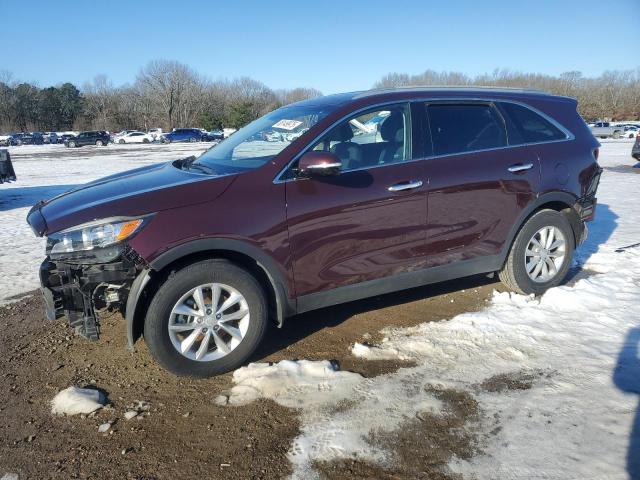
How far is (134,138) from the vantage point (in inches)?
2112

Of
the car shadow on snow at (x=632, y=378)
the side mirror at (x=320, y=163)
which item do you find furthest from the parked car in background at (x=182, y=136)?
the car shadow on snow at (x=632, y=378)

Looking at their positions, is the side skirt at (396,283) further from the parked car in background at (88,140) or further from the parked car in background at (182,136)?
the parked car in background at (182,136)

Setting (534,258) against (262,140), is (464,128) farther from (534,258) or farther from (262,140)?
(262,140)

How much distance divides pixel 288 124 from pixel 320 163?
34.1 inches

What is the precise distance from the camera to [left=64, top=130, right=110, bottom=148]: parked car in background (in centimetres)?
4881

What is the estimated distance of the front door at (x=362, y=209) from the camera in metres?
3.50

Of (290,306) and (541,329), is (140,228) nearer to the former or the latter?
(290,306)

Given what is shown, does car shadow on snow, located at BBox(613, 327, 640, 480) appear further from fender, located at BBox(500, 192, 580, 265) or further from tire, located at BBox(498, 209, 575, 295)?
fender, located at BBox(500, 192, 580, 265)

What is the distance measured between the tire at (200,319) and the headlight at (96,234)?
15.6 inches

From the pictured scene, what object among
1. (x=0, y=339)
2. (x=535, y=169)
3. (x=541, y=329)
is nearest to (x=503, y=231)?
(x=535, y=169)

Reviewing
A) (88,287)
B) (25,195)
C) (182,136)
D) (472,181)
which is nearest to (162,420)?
(88,287)

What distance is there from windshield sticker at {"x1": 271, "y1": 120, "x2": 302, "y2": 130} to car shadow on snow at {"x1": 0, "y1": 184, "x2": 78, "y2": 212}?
8.38 m

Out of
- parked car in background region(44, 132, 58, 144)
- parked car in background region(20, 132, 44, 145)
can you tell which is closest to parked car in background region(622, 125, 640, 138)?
parked car in background region(44, 132, 58, 144)

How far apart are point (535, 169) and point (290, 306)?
2.57 m
